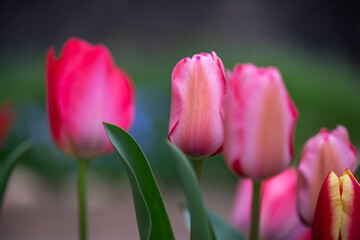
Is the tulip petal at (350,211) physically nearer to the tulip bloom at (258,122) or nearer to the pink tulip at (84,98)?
the tulip bloom at (258,122)

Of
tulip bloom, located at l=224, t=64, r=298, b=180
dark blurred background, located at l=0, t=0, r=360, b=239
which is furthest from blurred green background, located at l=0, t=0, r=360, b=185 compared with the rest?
tulip bloom, located at l=224, t=64, r=298, b=180

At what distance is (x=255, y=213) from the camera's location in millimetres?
325

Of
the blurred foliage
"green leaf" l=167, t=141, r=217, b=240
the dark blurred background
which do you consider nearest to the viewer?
"green leaf" l=167, t=141, r=217, b=240

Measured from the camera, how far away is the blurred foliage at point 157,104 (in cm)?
231

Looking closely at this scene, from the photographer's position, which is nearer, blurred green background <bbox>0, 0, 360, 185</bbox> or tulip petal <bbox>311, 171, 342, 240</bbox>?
Result: tulip petal <bbox>311, 171, 342, 240</bbox>

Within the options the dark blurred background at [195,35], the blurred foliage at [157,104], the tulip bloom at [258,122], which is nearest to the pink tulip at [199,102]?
the tulip bloom at [258,122]

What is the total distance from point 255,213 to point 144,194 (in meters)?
0.07

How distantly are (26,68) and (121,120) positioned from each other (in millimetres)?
3103

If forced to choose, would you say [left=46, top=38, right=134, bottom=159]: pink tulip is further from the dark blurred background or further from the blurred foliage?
the dark blurred background

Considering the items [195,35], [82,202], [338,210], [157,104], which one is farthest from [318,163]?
[195,35]

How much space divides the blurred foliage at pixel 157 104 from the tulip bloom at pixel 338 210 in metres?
1.89

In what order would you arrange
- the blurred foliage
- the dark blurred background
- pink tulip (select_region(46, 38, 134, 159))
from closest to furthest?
pink tulip (select_region(46, 38, 134, 159)) < the blurred foliage < the dark blurred background

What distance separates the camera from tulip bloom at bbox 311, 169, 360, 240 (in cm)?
29

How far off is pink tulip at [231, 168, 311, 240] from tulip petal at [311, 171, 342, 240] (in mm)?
68
